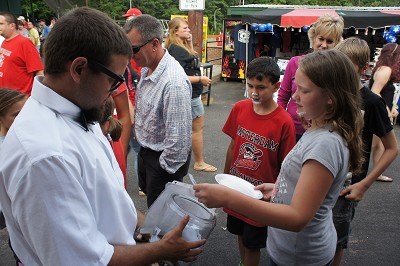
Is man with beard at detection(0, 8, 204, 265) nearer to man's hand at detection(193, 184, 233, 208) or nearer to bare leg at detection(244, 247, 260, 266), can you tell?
man's hand at detection(193, 184, 233, 208)

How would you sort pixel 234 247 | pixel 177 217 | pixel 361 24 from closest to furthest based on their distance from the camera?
pixel 177 217
pixel 234 247
pixel 361 24

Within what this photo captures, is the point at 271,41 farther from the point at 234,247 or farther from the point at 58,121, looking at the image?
the point at 58,121

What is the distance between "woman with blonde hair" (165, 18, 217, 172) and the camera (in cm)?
465

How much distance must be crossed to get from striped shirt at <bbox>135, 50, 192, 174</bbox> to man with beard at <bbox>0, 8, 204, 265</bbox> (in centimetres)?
Result: 124

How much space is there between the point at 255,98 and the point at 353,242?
75.5 inches

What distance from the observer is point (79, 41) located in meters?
1.05

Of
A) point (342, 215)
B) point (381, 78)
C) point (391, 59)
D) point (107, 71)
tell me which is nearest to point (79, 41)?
point (107, 71)

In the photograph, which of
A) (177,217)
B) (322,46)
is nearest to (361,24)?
(322,46)

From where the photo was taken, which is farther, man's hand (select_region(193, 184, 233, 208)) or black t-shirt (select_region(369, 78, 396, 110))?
black t-shirt (select_region(369, 78, 396, 110))

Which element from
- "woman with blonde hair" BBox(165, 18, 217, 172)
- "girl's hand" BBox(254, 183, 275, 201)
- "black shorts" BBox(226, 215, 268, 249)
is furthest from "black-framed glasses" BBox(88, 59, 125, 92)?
"woman with blonde hair" BBox(165, 18, 217, 172)

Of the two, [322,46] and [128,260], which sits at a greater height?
[322,46]

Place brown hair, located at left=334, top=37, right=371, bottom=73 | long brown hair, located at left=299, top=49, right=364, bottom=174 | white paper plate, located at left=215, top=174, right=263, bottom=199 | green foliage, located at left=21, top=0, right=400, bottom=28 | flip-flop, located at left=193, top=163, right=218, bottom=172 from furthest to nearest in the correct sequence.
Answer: green foliage, located at left=21, top=0, right=400, bottom=28
flip-flop, located at left=193, top=163, right=218, bottom=172
brown hair, located at left=334, top=37, right=371, bottom=73
white paper plate, located at left=215, top=174, right=263, bottom=199
long brown hair, located at left=299, top=49, right=364, bottom=174

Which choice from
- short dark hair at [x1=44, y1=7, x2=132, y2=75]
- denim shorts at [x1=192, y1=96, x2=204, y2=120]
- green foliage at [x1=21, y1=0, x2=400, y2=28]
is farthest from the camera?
green foliage at [x1=21, y1=0, x2=400, y2=28]

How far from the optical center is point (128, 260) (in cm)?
118
